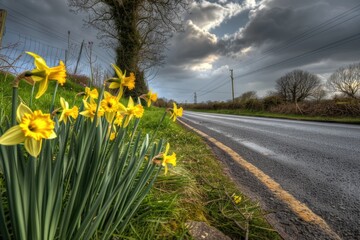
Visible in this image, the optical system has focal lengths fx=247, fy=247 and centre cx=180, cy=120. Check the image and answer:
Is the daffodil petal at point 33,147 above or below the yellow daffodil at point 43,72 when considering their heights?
below

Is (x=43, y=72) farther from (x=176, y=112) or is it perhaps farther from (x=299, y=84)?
(x=299, y=84)

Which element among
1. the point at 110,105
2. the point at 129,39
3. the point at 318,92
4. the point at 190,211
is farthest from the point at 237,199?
the point at 318,92

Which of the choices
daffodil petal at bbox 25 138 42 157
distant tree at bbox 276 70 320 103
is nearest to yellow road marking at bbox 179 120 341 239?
daffodil petal at bbox 25 138 42 157

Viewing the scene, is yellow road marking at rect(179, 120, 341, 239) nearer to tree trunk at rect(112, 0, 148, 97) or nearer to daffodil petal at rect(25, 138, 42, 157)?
daffodil petal at rect(25, 138, 42, 157)

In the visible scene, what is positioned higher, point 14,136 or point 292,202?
point 14,136

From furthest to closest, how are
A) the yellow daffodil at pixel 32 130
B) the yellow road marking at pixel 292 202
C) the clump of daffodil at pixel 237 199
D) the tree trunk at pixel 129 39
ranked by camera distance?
the tree trunk at pixel 129 39, the clump of daffodil at pixel 237 199, the yellow road marking at pixel 292 202, the yellow daffodil at pixel 32 130

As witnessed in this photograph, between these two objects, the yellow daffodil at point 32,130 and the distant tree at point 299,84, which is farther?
the distant tree at point 299,84

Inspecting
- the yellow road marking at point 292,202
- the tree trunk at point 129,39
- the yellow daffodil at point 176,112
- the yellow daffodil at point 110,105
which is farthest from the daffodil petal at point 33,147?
the tree trunk at point 129,39

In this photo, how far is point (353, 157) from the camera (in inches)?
139

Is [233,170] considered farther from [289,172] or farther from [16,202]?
[16,202]

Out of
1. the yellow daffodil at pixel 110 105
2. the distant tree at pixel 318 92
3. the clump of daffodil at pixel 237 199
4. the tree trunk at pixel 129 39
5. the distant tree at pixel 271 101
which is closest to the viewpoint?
the yellow daffodil at pixel 110 105

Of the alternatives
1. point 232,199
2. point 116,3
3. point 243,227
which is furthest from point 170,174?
point 116,3

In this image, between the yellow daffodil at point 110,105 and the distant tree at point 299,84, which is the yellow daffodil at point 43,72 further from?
the distant tree at point 299,84

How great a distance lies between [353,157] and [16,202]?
4.12 meters
